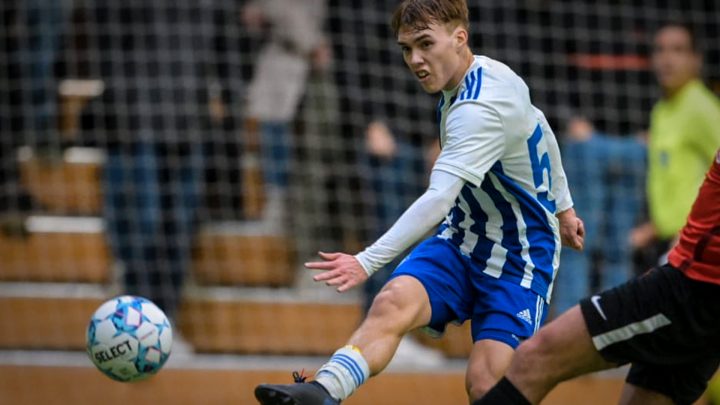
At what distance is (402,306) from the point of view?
5133 millimetres

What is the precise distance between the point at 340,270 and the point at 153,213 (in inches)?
170

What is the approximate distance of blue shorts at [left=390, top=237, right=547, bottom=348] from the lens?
17.3ft

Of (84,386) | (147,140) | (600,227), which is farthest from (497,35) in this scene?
(84,386)

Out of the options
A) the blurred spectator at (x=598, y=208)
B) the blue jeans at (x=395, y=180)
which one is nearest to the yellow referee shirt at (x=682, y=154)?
the blurred spectator at (x=598, y=208)

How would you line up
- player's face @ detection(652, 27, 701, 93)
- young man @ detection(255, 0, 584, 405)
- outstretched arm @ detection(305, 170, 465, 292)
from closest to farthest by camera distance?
outstretched arm @ detection(305, 170, 465, 292), young man @ detection(255, 0, 584, 405), player's face @ detection(652, 27, 701, 93)

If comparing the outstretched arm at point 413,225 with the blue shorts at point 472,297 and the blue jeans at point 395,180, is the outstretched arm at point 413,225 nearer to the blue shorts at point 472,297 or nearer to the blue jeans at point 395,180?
the blue shorts at point 472,297

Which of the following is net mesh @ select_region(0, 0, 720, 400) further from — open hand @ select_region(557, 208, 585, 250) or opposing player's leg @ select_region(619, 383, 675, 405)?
opposing player's leg @ select_region(619, 383, 675, 405)

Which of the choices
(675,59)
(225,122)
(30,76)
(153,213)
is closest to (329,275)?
(675,59)

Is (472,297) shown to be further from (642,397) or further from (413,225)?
(642,397)

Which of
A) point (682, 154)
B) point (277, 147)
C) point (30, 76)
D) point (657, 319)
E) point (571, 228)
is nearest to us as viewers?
point (657, 319)

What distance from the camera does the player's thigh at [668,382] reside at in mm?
5125

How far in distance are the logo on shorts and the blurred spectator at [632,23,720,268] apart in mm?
2781

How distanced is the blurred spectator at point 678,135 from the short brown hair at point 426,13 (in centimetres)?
293

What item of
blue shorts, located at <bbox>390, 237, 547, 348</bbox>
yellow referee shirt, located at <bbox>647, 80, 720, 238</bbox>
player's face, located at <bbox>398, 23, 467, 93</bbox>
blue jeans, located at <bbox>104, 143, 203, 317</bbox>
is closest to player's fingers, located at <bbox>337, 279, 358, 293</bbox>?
blue shorts, located at <bbox>390, 237, 547, 348</bbox>
